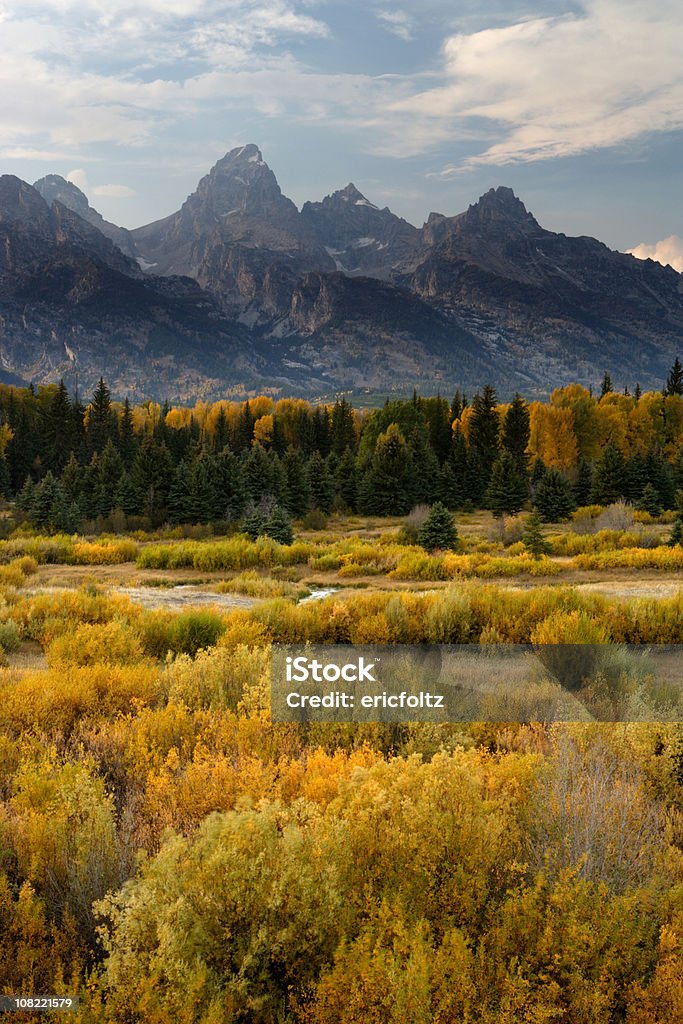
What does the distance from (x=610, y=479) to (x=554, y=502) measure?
291 inches

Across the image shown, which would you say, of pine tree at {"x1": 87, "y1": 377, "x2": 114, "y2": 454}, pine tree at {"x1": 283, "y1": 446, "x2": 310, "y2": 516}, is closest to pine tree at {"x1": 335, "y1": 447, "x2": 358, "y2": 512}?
pine tree at {"x1": 283, "y1": 446, "x2": 310, "y2": 516}

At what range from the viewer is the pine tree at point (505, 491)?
51281mm

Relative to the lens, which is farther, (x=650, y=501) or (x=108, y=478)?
(x=108, y=478)

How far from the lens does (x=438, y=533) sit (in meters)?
30.6

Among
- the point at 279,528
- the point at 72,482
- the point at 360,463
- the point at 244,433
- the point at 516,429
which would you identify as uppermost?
the point at 516,429

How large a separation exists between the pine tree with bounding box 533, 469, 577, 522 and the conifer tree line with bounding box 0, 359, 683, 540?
0.10m

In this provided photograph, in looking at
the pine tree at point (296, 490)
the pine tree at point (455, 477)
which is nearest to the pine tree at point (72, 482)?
the pine tree at point (296, 490)

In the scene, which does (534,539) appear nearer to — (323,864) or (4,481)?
(323,864)

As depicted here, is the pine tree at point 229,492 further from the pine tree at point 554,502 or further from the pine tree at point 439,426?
the pine tree at point 439,426

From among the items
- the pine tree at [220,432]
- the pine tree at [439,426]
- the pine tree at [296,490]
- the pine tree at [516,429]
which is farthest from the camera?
the pine tree at [220,432]

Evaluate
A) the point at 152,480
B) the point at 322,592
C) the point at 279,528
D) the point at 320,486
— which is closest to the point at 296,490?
the point at 320,486

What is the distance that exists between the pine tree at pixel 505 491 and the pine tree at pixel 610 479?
239 inches

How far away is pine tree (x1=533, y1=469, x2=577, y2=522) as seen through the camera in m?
47.9

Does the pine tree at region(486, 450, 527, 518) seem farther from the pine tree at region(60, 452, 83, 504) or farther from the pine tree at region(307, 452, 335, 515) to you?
the pine tree at region(60, 452, 83, 504)
